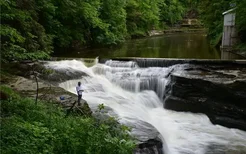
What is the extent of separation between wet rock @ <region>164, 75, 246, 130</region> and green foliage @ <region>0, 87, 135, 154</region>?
6.34 m

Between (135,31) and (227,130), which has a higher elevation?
(135,31)

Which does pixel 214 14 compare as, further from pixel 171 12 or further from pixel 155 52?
pixel 171 12

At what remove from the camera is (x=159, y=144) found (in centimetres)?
753

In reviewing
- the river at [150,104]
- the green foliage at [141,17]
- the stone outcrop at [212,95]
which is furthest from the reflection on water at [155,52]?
the green foliage at [141,17]

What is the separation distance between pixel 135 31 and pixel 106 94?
76.7 ft

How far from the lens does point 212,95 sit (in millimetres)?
11797

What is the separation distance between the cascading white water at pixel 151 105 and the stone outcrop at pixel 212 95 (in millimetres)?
347

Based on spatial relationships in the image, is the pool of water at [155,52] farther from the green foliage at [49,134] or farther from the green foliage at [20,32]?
→ the green foliage at [49,134]

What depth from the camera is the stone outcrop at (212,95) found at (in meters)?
11.2

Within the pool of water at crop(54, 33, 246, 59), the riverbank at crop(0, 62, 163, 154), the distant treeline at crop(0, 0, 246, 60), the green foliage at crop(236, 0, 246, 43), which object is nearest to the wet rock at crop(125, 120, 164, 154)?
the riverbank at crop(0, 62, 163, 154)

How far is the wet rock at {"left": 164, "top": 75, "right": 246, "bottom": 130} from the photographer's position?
1118 centimetres

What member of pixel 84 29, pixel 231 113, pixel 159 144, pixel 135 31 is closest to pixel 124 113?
pixel 159 144

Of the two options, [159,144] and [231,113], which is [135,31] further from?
[159,144]

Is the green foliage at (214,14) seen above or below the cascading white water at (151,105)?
above
